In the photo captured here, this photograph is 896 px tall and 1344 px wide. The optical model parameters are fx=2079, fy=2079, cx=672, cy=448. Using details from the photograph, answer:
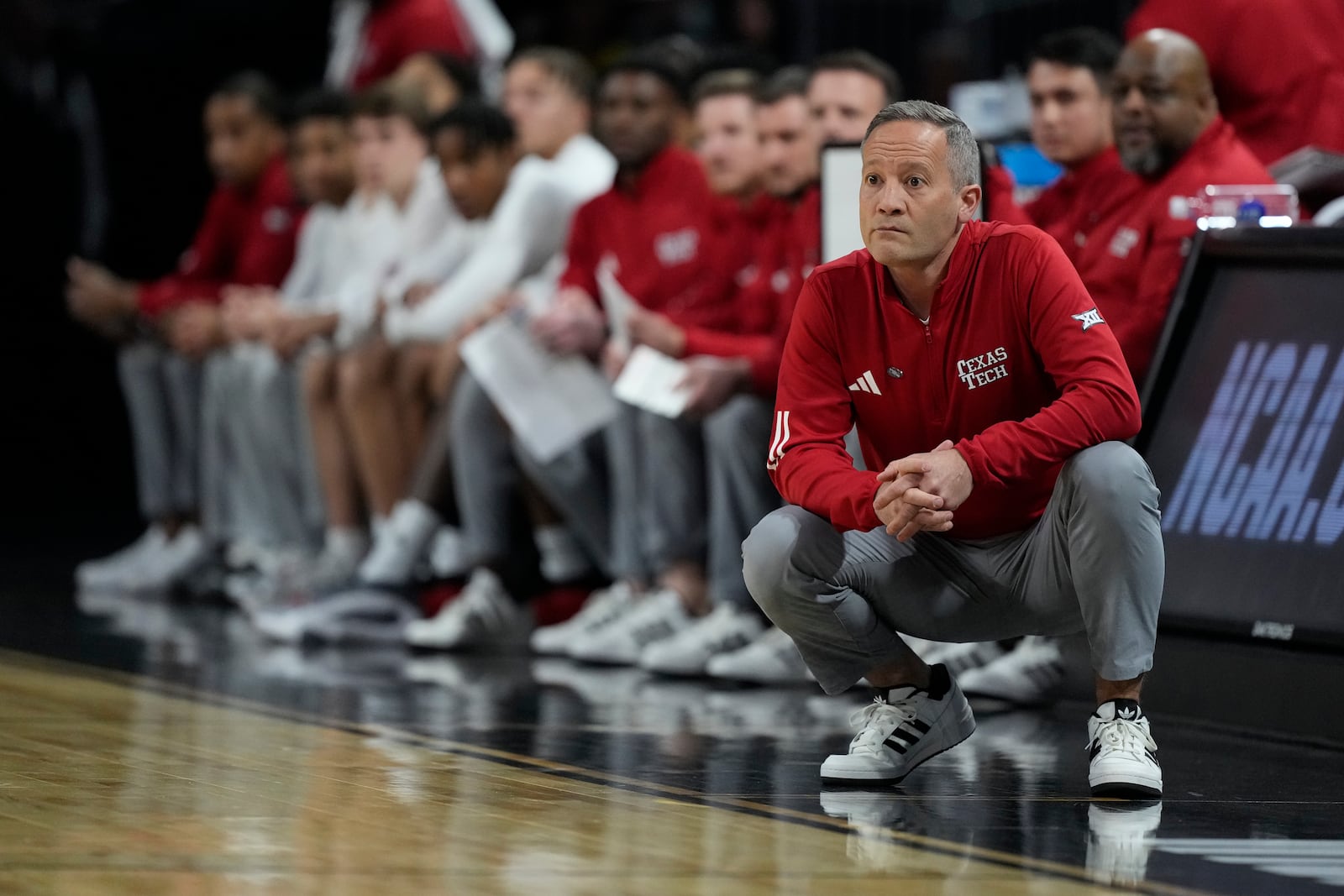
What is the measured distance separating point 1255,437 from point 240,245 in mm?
5253

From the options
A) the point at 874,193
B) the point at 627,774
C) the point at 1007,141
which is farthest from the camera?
the point at 1007,141

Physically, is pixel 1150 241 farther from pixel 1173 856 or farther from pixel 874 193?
pixel 1173 856

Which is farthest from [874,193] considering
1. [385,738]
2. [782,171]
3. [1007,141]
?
[1007,141]

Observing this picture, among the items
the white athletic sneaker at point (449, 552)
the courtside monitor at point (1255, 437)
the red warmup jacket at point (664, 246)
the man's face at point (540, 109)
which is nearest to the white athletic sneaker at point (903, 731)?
the courtside monitor at point (1255, 437)

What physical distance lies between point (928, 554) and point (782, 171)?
7.59 ft

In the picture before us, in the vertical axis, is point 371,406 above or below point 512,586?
above

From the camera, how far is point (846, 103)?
17.8ft

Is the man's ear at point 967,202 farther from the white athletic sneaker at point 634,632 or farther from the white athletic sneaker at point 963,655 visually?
the white athletic sneaker at point 634,632

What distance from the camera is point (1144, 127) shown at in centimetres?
482

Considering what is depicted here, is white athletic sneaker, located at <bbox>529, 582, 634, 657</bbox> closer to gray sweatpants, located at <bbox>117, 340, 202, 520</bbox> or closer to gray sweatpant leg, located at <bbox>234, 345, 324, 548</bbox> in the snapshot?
gray sweatpant leg, located at <bbox>234, 345, 324, 548</bbox>

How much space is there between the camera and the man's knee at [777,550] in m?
3.48

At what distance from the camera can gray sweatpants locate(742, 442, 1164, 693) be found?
11.0 feet

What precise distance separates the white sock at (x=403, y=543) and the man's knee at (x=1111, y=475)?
3506 millimetres

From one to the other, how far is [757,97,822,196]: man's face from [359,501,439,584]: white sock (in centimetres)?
164
